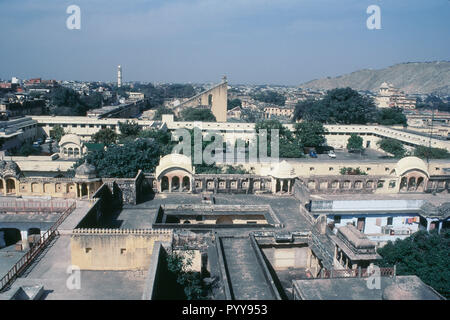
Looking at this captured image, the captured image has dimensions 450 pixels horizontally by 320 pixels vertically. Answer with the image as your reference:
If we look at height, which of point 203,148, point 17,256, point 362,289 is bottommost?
point 17,256

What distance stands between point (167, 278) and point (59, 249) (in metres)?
6.43

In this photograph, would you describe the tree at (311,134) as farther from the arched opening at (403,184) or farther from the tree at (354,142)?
the arched opening at (403,184)

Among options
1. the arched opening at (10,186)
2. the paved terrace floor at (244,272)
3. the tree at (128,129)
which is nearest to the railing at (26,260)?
the arched opening at (10,186)

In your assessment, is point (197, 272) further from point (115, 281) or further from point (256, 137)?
point (256, 137)

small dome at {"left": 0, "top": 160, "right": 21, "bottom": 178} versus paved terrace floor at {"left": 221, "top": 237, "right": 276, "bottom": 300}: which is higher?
small dome at {"left": 0, "top": 160, "right": 21, "bottom": 178}

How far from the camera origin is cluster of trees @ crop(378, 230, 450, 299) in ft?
64.7

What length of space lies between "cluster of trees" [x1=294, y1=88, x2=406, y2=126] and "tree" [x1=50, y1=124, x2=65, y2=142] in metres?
43.8

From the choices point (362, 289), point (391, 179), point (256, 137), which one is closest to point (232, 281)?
point (362, 289)

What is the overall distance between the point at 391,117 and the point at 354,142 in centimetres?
1965

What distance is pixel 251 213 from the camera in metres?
26.5

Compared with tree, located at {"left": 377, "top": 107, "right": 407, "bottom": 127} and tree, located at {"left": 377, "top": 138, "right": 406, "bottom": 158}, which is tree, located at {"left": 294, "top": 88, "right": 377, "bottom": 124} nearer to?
tree, located at {"left": 377, "top": 107, "right": 407, "bottom": 127}

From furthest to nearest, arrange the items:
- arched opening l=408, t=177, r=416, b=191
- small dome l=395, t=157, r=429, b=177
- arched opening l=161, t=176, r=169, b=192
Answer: arched opening l=408, t=177, r=416, b=191 < small dome l=395, t=157, r=429, b=177 < arched opening l=161, t=176, r=169, b=192

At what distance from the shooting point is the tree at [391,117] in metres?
72.3

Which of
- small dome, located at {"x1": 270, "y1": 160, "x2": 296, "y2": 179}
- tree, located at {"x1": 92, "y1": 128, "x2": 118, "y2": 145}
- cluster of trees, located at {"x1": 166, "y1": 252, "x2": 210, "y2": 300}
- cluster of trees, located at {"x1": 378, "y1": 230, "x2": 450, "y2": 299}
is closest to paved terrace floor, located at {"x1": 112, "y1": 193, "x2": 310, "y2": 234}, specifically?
small dome, located at {"x1": 270, "y1": 160, "x2": 296, "y2": 179}
